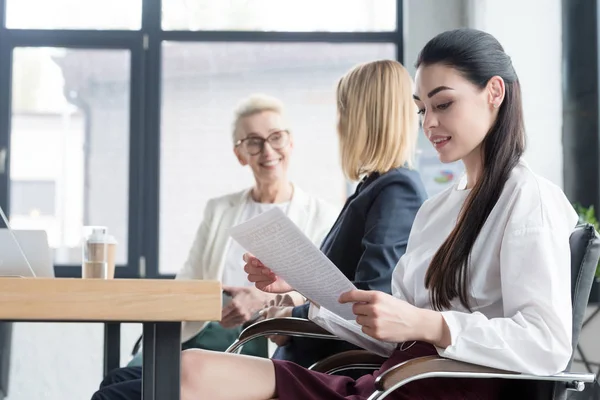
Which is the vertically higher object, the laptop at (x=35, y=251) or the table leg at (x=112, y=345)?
the laptop at (x=35, y=251)

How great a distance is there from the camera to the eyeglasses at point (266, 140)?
11.4 feet

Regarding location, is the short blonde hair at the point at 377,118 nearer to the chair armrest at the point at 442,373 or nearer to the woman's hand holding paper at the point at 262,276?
the woman's hand holding paper at the point at 262,276

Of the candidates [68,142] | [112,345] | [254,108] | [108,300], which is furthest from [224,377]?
[68,142]

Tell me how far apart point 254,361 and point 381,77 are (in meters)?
0.93

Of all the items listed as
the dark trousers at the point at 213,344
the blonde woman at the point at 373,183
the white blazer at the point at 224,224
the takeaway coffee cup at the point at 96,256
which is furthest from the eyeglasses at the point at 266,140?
the takeaway coffee cup at the point at 96,256

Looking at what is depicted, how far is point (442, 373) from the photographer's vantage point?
1.35m

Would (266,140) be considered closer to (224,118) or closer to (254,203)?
(254,203)

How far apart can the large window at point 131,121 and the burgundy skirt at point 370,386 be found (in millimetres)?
3222

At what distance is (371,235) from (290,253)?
0.74 metres

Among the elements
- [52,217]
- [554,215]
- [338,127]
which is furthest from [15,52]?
[554,215]

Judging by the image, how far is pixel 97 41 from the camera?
15.8 ft

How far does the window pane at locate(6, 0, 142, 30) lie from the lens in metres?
4.84

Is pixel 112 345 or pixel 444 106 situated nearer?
pixel 444 106

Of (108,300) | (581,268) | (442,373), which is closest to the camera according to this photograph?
(108,300)
